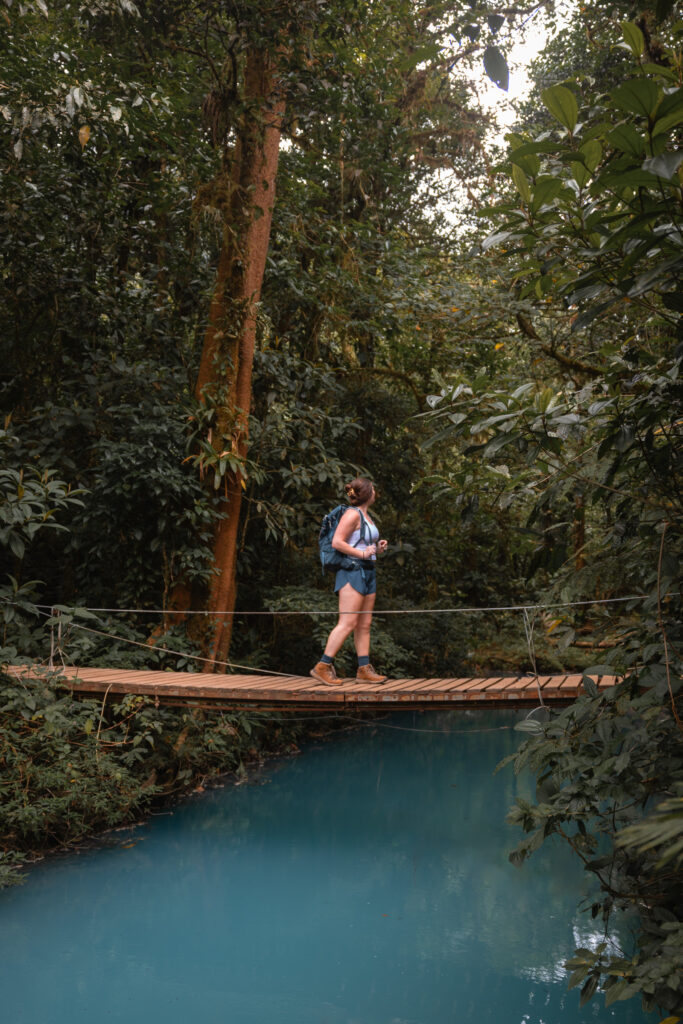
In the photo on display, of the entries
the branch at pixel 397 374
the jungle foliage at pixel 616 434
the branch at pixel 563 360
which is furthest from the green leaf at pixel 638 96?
the branch at pixel 397 374

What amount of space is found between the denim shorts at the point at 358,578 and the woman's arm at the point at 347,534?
100mm

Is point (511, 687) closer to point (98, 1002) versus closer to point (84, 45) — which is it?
point (98, 1002)

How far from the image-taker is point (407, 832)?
5.67 metres

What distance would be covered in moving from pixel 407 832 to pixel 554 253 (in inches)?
184

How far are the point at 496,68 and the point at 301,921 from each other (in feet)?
12.7

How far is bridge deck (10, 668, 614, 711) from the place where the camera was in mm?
4473

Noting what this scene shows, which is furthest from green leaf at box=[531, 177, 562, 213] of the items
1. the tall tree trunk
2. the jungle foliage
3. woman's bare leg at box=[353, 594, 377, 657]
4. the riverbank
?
the tall tree trunk

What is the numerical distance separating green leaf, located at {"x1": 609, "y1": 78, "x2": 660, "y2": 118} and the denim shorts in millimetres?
3433

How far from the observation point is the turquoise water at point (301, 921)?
132 inches

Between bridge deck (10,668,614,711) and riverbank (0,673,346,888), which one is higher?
bridge deck (10,668,614,711)

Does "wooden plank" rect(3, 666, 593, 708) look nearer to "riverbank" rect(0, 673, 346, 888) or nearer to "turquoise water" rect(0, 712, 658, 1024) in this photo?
"riverbank" rect(0, 673, 346, 888)

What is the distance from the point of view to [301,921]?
4.14m

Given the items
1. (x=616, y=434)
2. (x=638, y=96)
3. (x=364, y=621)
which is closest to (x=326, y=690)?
(x=364, y=621)

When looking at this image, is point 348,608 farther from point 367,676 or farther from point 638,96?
point 638,96
